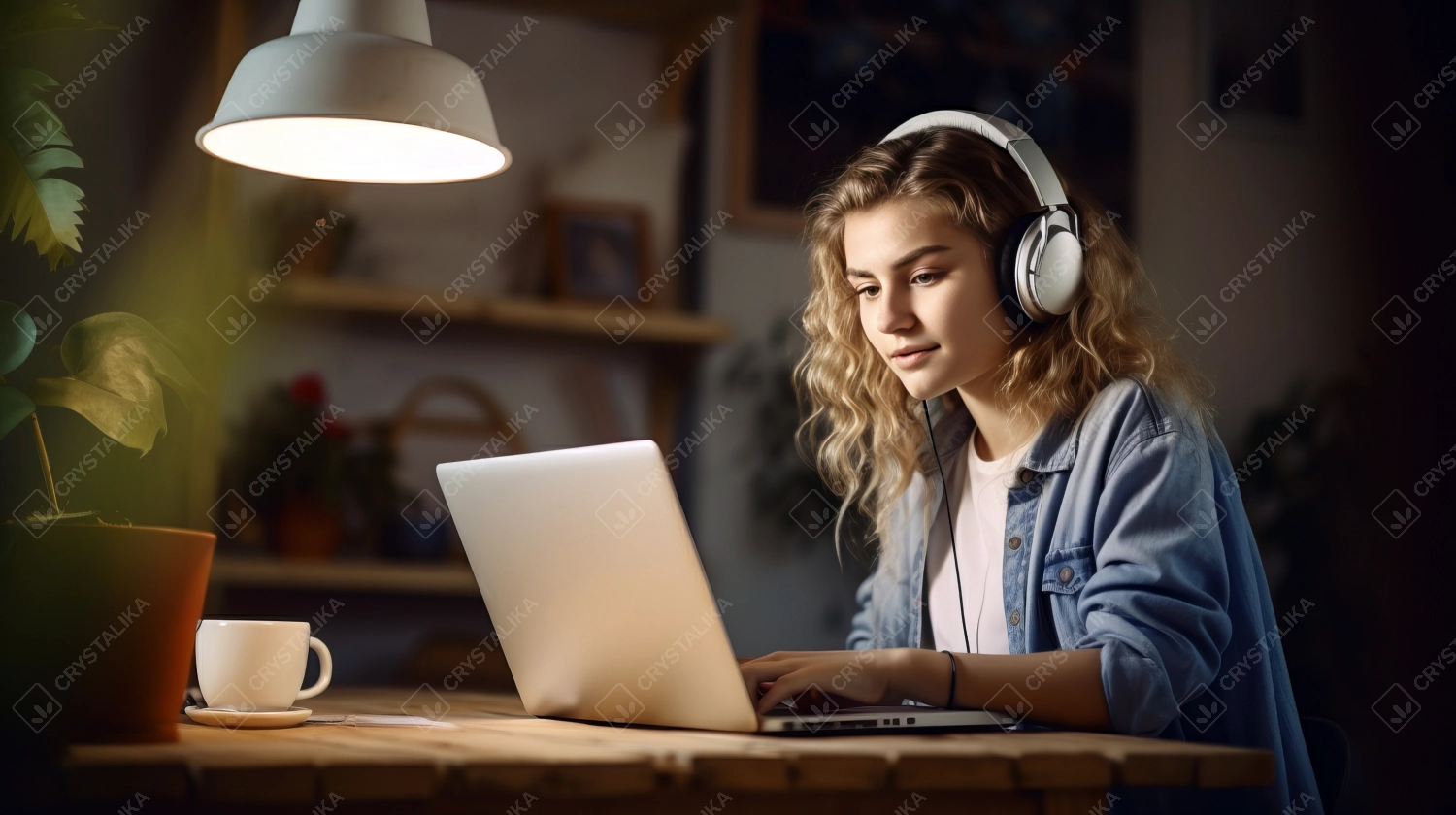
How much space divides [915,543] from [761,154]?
1.46 metres

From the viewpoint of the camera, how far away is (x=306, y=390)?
7.55 ft

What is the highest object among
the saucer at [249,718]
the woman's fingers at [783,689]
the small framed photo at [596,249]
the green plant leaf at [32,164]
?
the small framed photo at [596,249]

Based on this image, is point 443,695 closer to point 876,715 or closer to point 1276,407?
point 876,715

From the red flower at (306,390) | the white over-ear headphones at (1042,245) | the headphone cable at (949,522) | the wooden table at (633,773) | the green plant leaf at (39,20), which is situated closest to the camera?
the wooden table at (633,773)

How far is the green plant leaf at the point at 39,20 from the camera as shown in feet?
3.26

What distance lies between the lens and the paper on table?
0.94 m

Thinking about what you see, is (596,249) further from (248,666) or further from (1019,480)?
(248,666)

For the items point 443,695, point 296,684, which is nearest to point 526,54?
point 443,695

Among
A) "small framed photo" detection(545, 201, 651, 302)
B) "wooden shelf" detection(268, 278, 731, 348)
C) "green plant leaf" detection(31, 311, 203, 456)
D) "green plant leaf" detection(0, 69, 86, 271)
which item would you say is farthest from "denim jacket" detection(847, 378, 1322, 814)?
"small framed photo" detection(545, 201, 651, 302)

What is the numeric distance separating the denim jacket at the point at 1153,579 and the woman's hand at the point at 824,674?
133 millimetres

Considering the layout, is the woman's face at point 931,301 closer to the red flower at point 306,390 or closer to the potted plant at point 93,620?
the potted plant at point 93,620

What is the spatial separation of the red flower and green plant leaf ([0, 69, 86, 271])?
1300mm

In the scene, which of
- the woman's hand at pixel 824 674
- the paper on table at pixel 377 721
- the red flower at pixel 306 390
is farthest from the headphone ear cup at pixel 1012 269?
the red flower at pixel 306 390

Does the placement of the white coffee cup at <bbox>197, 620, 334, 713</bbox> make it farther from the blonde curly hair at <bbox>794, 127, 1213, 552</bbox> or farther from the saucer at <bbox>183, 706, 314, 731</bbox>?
the blonde curly hair at <bbox>794, 127, 1213, 552</bbox>
